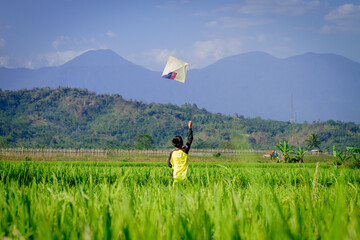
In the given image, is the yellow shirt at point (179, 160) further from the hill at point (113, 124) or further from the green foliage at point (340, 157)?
the hill at point (113, 124)

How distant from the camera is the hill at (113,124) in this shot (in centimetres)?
10400

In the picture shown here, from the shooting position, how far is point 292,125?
124625mm

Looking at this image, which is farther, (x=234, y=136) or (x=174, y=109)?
(x=174, y=109)

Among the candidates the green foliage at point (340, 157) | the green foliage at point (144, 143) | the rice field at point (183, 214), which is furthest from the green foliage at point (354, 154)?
the green foliage at point (144, 143)

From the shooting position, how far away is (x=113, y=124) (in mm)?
117750

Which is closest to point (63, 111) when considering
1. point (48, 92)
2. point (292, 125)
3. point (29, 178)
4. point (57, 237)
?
point (48, 92)

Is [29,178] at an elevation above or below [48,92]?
below

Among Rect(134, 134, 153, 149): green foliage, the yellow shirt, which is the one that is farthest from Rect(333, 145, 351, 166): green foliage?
Rect(134, 134, 153, 149): green foliage

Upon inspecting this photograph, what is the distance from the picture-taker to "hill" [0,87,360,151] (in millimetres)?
104000

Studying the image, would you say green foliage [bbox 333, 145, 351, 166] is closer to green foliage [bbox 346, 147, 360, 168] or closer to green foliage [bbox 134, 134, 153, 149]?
green foliage [bbox 346, 147, 360, 168]

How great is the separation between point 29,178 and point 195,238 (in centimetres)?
871

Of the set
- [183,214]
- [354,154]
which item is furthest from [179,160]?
[354,154]

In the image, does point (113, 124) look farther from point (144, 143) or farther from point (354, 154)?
point (354, 154)

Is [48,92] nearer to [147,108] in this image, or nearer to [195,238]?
[147,108]
